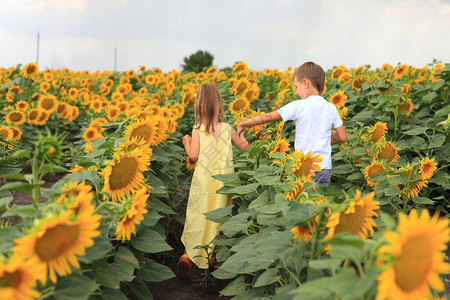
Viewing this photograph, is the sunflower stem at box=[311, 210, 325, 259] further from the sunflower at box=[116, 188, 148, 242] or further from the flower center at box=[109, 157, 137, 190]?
the flower center at box=[109, 157, 137, 190]

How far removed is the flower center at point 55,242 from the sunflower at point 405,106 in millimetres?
5072

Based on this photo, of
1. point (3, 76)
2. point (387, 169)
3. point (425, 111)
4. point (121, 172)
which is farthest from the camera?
point (3, 76)

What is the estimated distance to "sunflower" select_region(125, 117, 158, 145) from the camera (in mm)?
3117

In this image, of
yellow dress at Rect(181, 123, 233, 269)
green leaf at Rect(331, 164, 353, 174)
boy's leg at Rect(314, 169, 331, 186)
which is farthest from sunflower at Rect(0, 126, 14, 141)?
green leaf at Rect(331, 164, 353, 174)

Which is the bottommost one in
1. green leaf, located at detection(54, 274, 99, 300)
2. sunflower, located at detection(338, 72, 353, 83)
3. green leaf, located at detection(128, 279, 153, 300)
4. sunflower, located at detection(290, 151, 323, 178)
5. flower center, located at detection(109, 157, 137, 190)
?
green leaf, located at detection(128, 279, 153, 300)

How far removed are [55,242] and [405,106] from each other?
5263 millimetres

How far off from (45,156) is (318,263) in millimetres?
1008

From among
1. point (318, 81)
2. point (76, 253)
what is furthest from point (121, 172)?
point (318, 81)

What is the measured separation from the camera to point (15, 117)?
6617 millimetres

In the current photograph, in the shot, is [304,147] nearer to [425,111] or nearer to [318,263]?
[318,263]

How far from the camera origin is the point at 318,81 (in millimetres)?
3736

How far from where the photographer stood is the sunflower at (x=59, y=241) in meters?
1.33

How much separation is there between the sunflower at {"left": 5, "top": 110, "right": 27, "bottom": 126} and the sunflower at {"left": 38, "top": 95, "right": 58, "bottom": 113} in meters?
0.80

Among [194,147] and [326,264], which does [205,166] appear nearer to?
[194,147]
